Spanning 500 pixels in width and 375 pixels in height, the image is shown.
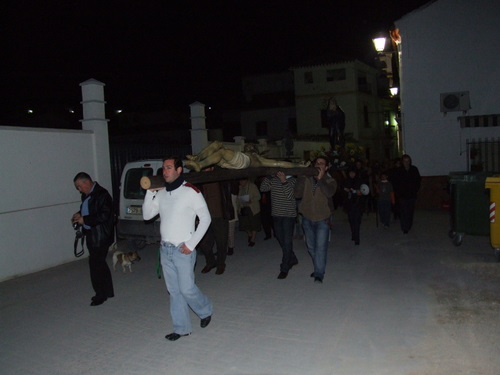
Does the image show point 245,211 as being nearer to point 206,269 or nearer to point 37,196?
point 206,269

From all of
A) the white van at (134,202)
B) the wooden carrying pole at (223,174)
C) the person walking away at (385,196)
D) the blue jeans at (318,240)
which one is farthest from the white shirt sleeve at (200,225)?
Answer: the person walking away at (385,196)

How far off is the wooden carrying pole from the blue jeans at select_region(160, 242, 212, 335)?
0.68 metres

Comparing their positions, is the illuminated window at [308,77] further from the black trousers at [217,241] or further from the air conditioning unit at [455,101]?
the black trousers at [217,241]

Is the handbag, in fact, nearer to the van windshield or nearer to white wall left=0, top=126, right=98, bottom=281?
the van windshield

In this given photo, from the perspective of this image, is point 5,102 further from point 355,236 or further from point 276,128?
point 355,236

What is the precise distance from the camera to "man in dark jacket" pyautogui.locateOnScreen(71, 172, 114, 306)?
20.6 ft

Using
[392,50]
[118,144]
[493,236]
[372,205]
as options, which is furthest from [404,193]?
[392,50]

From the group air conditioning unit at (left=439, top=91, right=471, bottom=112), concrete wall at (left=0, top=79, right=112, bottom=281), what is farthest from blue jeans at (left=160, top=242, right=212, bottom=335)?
air conditioning unit at (left=439, top=91, right=471, bottom=112)

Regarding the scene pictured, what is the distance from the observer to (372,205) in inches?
617

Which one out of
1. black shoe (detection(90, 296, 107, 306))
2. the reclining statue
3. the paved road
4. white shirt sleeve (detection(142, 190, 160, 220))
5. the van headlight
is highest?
the reclining statue

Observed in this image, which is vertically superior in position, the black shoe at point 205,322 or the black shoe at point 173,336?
the black shoe at point 205,322

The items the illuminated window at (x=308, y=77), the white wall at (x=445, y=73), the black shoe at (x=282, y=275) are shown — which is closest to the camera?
the black shoe at (x=282, y=275)

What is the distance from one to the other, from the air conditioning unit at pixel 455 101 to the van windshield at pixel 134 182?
10759mm

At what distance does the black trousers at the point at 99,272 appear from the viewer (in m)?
6.38
